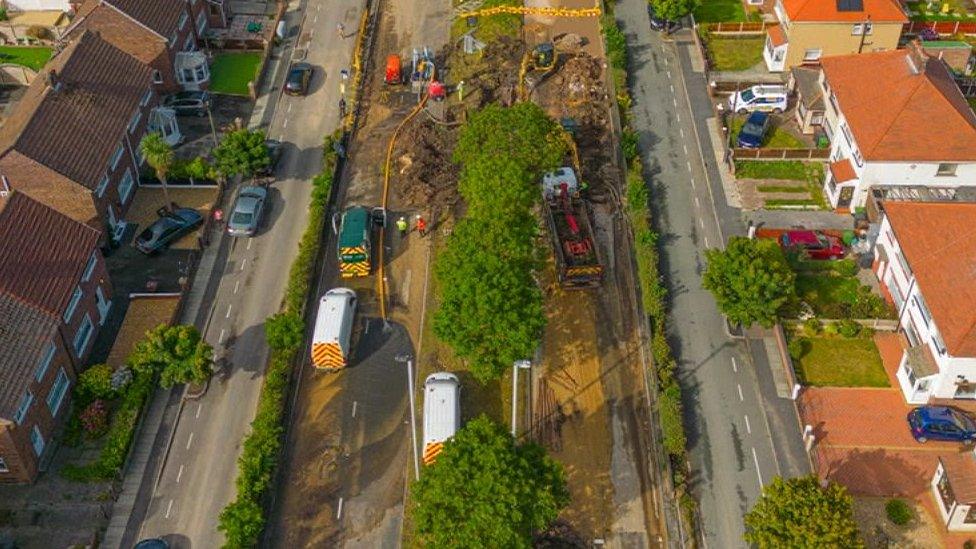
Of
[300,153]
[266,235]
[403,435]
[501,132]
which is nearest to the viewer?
[403,435]

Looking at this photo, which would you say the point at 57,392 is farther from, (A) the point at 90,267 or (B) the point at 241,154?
(B) the point at 241,154

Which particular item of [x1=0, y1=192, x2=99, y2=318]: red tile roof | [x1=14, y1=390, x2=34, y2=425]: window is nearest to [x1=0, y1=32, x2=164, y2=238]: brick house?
[x1=0, y1=192, x2=99, y2=318]: red tile roof

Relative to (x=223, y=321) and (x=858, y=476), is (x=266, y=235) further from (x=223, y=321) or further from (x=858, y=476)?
(x=858, y=476)

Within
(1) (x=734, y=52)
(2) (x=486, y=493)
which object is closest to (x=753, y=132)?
(1) (x=734, y=52)

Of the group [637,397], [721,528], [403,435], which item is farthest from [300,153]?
[721,528]

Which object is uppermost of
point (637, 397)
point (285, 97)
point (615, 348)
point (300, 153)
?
point (285, 97)

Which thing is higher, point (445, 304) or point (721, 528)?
point (445, 304)
